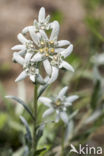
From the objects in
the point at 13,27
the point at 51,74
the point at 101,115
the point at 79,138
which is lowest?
the point at 79,138

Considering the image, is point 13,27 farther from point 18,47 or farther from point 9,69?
point 18,47

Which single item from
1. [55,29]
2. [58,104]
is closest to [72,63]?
[58,104]

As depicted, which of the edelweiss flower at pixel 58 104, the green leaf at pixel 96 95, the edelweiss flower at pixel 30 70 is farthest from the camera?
the green leaf at pixel 96 95

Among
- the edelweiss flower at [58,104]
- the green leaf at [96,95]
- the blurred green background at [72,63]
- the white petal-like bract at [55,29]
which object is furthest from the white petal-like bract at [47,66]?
the green leaf at [96,95]

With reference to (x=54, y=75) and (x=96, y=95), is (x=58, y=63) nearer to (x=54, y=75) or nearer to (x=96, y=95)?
(x=54, y=75)

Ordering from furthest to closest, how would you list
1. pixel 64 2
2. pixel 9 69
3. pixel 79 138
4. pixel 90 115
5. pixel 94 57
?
pixel 64 2 → pixel 9 69 → pixel 94 57 → pixel 90 115 → pixel 79 138

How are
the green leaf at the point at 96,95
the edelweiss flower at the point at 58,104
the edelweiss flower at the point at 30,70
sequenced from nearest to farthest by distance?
the edelweiss flower at the point at 30,70
the edelweiss flower at the point at 58,104
the green leaf at the point at 96,95

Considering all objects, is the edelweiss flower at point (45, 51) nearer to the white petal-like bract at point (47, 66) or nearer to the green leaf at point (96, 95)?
the white petal-like bract at point (47, 66)

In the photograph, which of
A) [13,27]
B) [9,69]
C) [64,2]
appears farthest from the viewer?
[64,2]

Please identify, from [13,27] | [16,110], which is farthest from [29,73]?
[13,27]
